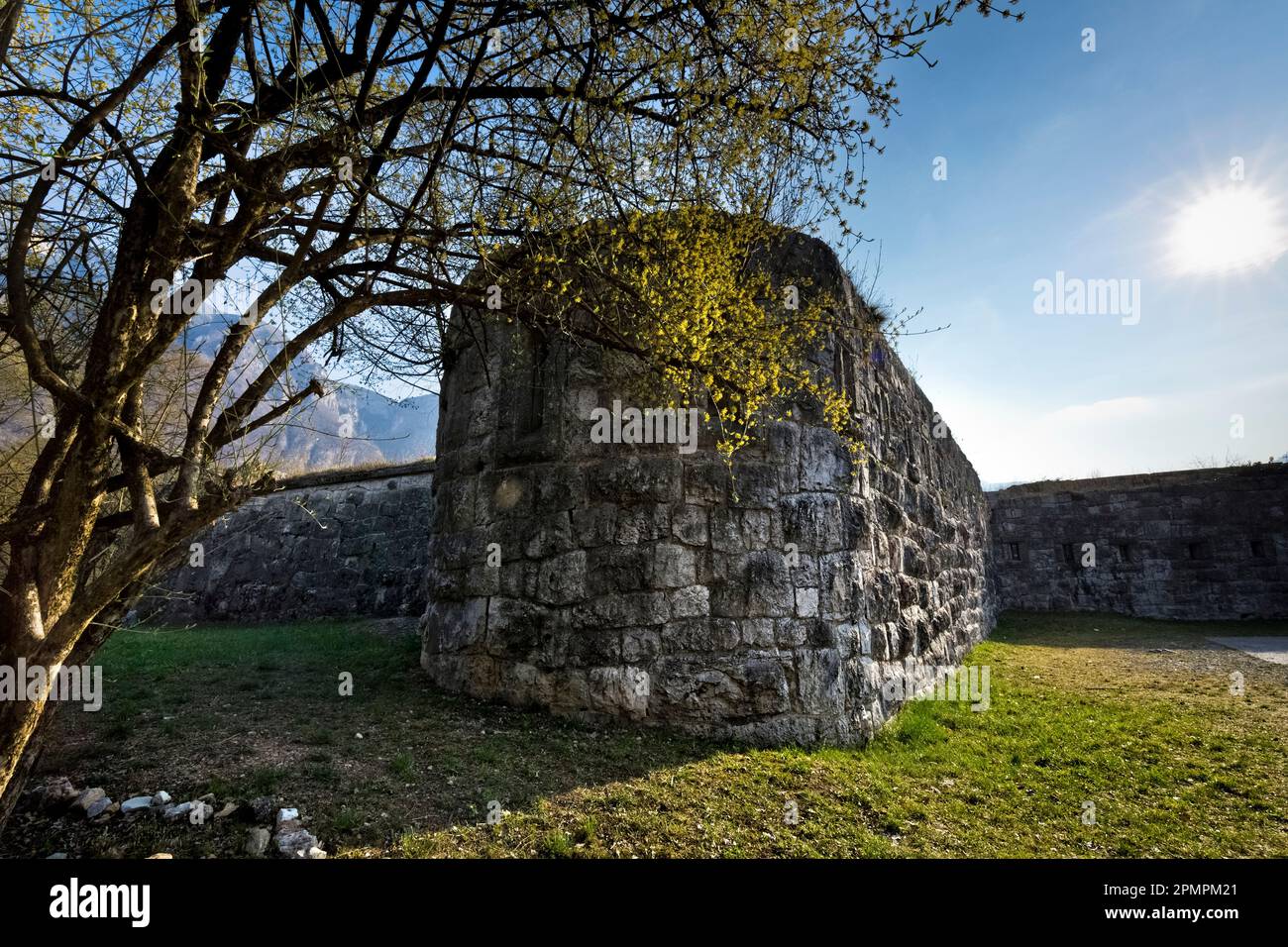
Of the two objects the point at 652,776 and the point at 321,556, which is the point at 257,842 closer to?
the point at 652,776

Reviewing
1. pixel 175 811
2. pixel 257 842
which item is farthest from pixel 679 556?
pixel 175 811

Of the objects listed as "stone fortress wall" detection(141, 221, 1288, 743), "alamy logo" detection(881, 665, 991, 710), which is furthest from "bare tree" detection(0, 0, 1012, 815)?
"alamy logo" detection(881, 665, 991, 710)

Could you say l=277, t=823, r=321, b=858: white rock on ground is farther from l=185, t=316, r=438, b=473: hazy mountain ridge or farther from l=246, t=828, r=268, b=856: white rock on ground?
l=185, t=316, r=438, b=473: hazy mountain ridge

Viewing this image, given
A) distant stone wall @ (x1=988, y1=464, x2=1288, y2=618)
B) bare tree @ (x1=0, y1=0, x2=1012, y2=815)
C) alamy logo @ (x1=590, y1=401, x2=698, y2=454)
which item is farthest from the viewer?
distant stone wall @ (x1=988, y1=464, x2=1288, y2=618)

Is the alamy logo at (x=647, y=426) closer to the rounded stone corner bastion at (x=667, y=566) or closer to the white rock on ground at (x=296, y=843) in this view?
the rounded stone corner bastion at (x=667, y=566)

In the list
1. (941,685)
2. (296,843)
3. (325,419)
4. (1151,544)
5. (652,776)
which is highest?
(325,419)

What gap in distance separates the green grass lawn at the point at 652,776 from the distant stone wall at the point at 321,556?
5.51m

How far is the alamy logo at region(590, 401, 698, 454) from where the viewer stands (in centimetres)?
560

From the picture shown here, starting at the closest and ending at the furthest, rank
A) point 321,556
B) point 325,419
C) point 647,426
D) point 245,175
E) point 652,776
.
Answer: point 245,175 → point 652,776 → point 647,426 → point 321,556 → point 325,419
